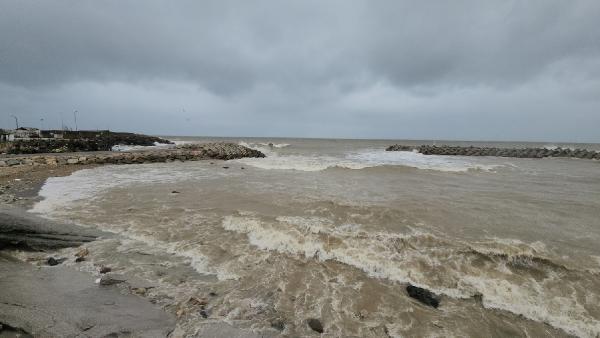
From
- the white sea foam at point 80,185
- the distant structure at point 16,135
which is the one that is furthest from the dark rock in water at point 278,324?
the distant structure at point 16,135

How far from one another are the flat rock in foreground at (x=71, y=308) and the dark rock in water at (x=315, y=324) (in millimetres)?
1713

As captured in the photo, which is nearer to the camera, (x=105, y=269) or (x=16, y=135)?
(x=105, y=269)

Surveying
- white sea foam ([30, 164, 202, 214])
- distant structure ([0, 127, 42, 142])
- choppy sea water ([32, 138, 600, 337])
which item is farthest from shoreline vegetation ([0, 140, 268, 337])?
distant structure ([0, 127, 42, 142])

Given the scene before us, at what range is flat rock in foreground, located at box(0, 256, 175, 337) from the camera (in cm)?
333

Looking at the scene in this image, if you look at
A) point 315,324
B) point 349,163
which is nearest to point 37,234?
point 315,324

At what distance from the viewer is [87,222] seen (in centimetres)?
757

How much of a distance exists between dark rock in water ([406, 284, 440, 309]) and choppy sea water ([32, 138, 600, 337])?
117 mm

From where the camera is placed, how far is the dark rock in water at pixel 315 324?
12.3 ft

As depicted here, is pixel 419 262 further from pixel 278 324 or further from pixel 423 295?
pixel 278 324

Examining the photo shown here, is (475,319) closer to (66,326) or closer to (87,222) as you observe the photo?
(66,326)

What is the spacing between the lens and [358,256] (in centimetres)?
594

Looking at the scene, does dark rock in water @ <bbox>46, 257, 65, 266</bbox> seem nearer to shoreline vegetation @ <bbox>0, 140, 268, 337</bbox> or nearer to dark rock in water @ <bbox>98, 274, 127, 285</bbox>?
shoreline vegetation @ <bbox>0, 140, 268, 337</bbox>

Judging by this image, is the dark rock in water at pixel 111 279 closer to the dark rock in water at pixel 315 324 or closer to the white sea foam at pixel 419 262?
the white sea foam at pixel 419 262

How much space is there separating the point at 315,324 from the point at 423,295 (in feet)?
6.37
